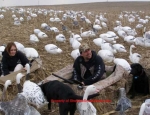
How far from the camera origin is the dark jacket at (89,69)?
548 centimetres

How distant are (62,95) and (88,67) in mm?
1294

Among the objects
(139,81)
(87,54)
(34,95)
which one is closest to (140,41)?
(139,81)

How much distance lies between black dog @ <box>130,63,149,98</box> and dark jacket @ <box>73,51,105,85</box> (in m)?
0.64

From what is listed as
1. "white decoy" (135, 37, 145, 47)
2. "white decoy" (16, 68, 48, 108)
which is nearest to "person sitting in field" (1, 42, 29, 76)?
"white decoy" (16, 68, 48, 108)

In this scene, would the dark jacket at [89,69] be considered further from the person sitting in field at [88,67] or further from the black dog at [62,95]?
the black dog at [62,95]

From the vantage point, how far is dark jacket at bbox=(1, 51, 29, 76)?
6289 millimetres

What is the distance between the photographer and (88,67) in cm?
563

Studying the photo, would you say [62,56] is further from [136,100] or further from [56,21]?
[56,21]

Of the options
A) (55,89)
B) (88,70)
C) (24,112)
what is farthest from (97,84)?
(24,112)

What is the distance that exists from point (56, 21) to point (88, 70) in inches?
505

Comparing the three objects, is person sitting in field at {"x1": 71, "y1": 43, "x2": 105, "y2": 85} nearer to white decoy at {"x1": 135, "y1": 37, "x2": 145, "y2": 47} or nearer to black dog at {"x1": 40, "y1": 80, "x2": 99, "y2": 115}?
black dog at {"x1": 40, "y1": 80, "x2": 99, "y2": 115}

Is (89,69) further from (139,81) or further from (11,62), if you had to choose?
(11,62)

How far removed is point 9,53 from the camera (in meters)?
6.21

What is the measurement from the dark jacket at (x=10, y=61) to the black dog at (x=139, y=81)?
2.35 metres
